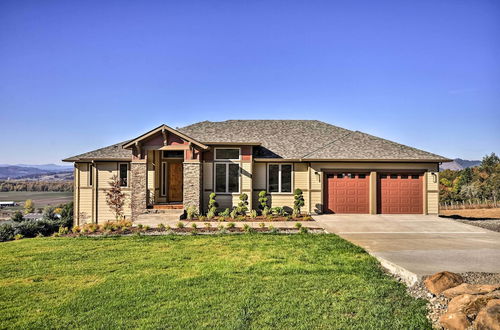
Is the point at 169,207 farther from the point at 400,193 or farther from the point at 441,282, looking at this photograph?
the point at 441,282

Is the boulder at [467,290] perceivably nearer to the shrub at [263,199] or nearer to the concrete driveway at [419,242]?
the concrete driveway at [419,242]

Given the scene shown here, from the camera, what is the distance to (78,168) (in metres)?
18.4

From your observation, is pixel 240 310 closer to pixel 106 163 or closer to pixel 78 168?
pixel 106 163

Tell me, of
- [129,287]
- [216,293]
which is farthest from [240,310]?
[129,287]

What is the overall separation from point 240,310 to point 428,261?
4.87 meters

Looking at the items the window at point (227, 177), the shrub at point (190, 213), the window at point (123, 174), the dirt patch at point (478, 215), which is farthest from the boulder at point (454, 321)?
the window at point (123, 174)

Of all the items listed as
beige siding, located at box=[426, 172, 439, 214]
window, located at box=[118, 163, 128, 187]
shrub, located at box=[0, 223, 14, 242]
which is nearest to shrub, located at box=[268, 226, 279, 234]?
beige siding, located at box=[426, 172, 439, 214]

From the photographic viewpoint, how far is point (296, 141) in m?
19.0

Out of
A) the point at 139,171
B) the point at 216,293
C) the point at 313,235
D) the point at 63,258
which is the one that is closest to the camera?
the point at 216,293

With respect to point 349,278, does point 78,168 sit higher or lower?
higher

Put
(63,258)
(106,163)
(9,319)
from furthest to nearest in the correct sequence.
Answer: (106,163) → (63,258) → (9,319)

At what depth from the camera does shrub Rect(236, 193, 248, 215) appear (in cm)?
1627

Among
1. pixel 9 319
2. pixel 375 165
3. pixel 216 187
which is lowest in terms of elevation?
pixel 9 319

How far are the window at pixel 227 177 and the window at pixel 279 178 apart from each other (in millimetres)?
1706
